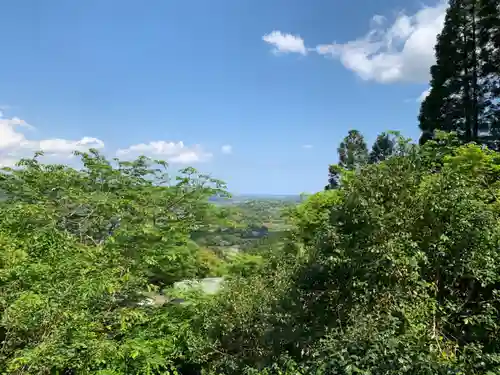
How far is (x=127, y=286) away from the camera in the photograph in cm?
627

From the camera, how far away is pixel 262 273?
240 inches

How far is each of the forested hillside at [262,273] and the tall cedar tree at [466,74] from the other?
10.8 m

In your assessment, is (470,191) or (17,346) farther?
(17,346)

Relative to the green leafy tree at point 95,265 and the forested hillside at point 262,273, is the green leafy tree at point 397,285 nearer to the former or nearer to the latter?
the forested hillside at point 262,273

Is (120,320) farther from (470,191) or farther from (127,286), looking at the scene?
(470,191)

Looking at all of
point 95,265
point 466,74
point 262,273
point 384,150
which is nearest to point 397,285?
point 384,150

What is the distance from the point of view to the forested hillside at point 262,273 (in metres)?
3.60

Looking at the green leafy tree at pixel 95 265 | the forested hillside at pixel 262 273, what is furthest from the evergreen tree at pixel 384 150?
the green leafy tree at pixel 95 265

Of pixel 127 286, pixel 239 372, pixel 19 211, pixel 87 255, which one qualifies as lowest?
pixel 239 372

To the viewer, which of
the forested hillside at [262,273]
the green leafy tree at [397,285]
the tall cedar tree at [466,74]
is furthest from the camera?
the tall cedar tree at [466,74]

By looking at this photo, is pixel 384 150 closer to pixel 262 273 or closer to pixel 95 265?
pixel 262 273

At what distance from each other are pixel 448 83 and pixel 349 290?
15.4 meters

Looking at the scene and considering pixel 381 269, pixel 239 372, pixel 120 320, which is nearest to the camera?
pixel 381 269

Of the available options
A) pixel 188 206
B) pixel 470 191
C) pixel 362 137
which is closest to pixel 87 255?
pixel 188 206
